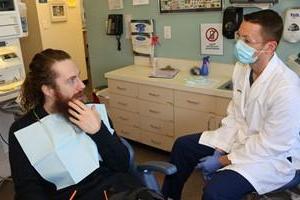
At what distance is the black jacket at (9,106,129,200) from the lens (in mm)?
1348

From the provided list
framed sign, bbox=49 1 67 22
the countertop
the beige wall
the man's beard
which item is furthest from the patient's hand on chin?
framed sign, bbox=49 1 67 22

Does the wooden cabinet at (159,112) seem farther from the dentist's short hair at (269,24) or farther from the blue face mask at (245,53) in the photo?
the dentist's short hair at (269,24)

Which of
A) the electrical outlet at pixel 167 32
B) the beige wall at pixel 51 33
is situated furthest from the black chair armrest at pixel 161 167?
the beige wall at pixel 51 33

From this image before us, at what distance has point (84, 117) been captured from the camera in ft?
4.50

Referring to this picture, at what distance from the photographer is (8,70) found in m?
2.74

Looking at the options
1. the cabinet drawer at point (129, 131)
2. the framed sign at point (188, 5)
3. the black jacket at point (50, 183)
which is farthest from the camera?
the cabinet drawer at point (129, 131)

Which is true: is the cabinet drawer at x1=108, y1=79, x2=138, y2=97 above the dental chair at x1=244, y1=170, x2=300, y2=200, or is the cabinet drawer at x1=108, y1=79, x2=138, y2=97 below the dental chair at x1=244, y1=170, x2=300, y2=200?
above

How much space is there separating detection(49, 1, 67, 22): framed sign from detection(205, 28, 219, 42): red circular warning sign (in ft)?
9.56

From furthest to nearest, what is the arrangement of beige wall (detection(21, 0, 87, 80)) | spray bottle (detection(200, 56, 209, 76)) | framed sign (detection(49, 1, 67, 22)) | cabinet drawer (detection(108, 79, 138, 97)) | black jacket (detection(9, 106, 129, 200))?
framed sign (detection(49, 1, 67, 22)), beige wall (detection(21, 0, 87, 80)), cabinet drawer (detection(108, 79, 138, 97)), spray bottle (detection(200, 56, 209, 76)), black jacket (detection(9, 106, 129, 200))

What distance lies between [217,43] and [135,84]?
0.79 metres

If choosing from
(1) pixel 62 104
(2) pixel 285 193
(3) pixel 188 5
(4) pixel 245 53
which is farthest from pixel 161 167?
(3) pixel 188 5

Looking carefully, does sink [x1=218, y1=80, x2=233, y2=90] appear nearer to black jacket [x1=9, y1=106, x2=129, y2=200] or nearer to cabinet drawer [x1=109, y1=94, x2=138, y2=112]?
cabinet drawer [x1=109, y1=94, x2=138, y2=112]

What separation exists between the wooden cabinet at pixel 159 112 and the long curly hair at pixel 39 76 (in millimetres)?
1289

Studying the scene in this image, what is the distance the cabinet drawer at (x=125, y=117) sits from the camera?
9.77 ft
